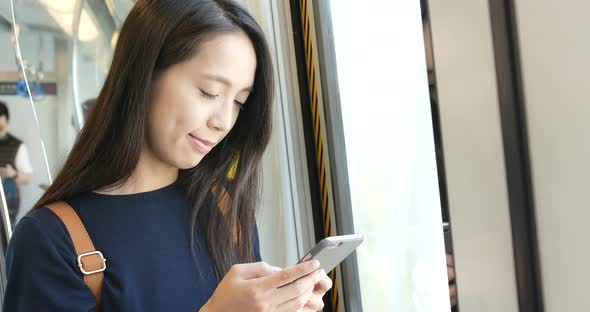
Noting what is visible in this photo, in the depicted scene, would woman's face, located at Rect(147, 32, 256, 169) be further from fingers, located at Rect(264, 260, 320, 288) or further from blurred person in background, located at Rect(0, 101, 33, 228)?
blurred person in background, located at Rect(0, 101, 33, 228)

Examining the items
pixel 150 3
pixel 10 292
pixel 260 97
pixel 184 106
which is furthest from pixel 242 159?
pixel 10 292

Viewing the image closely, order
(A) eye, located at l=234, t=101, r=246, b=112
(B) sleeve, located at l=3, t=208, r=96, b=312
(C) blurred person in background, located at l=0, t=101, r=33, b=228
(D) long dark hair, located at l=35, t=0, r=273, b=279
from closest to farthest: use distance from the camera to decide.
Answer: (B) sleeve, located at l=3, t=208, r=96, b=312, (D) long dark hair, located at l=35, t=0, r=273, b=279, (A) eye, located at l=234, t=101, r=246, b=112, (C) blurred person in background, located at l=0, t=101, r=33, b=228

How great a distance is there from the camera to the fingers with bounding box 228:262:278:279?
180cm

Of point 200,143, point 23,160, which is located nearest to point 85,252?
point 200,143

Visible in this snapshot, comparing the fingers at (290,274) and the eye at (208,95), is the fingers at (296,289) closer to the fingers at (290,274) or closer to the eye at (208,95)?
the fingers at (290,274)

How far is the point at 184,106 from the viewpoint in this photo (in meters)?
1.87

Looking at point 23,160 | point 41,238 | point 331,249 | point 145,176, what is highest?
point 23,160

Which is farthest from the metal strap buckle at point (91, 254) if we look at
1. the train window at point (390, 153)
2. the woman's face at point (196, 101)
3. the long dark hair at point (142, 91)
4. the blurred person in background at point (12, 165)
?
the blurred person in background at point (12, 165)

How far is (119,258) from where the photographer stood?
1.85 meters

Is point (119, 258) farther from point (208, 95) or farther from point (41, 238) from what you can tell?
point (208, 95)

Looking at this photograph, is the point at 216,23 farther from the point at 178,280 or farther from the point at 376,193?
the point at 376,193

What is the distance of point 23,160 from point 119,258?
327 centimetres

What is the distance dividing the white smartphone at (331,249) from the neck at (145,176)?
0.47 meters

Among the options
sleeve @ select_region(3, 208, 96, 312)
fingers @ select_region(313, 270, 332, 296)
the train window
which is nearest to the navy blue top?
sleeve @ select_region(3, 208, 96, 312)
